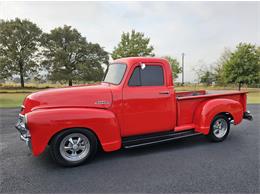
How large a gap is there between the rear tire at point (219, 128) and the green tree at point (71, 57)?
110ft

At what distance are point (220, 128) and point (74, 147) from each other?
3.78 metres

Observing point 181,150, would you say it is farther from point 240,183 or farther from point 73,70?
point 73,70

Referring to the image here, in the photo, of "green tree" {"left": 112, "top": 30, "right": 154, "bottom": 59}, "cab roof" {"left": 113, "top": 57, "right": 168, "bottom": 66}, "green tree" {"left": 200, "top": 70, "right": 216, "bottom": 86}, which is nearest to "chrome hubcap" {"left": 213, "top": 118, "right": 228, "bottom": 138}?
"cab roof" {"left": 113, "top": 57, "right": 168, "bottom": 66}

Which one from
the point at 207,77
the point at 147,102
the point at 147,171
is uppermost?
the point at 207,77

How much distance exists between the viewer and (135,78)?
394 cm

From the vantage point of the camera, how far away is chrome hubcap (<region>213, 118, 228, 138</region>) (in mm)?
4781

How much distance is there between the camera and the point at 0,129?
617 cm

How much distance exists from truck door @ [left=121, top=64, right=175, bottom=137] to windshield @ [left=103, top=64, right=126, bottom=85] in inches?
8.9

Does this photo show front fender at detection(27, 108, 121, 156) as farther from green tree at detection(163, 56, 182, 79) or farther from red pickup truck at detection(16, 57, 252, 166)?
green tree at detection(163, 56, 182, 79)

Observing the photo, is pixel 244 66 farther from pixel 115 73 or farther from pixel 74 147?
pixel 74 147

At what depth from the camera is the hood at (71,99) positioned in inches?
137

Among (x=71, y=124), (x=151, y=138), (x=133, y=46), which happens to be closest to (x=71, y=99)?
(x=71, y=124)

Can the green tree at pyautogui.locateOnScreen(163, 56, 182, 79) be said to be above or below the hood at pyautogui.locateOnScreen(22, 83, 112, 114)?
above

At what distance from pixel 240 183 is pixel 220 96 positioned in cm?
256
